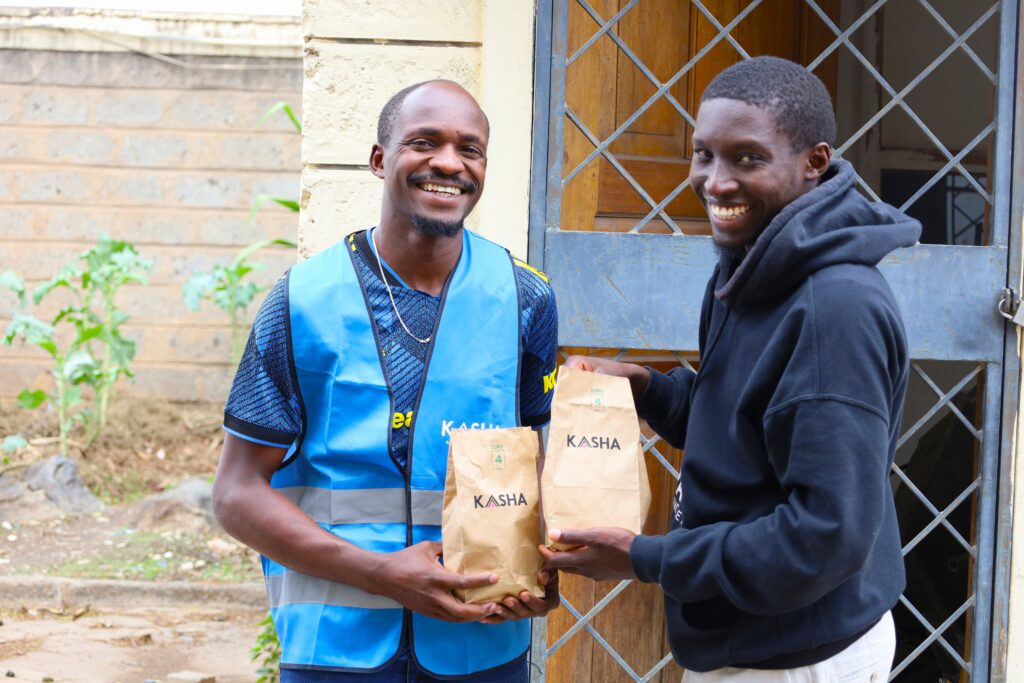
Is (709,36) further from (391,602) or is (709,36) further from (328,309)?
(391,602)

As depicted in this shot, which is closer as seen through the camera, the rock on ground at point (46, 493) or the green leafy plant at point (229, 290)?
the rock on ground at point (46, 493)

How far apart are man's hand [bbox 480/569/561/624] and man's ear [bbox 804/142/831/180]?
2.78 ft

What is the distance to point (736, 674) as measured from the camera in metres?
1.83

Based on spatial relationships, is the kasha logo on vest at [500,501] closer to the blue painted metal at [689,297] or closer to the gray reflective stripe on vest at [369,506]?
the gray reflective stripe on vest at [369,506]

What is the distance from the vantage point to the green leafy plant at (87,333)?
23.0ft

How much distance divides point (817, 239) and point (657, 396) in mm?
627

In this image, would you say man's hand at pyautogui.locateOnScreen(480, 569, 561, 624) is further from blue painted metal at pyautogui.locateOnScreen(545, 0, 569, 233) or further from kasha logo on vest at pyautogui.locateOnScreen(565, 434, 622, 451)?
blue painted metal at pyautogui.locateOnScreen(545, 0, 569, 233)

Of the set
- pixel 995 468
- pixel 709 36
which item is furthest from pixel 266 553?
pixel 709 36

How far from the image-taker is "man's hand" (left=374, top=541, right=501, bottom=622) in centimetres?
195

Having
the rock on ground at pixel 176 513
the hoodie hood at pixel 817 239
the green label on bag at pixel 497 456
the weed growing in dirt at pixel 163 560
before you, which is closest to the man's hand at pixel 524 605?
the green label on bag at pixel 497 456

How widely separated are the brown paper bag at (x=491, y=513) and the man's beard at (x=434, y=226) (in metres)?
0.41

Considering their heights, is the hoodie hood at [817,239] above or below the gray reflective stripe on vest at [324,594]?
above

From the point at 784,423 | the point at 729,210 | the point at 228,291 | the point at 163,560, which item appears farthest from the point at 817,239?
the point at 228,291

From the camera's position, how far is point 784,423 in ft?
5.41
